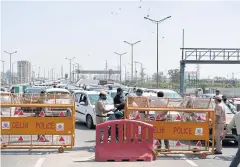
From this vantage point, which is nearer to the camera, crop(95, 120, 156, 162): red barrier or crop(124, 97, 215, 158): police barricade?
crop(95, 120, 156, 162): red barrier

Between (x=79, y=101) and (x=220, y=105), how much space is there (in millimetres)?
9092

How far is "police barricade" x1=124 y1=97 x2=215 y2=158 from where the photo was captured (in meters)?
11.0

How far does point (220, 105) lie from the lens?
11281 millimetres

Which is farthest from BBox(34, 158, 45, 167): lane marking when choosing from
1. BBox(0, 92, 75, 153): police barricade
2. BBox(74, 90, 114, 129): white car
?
BBox(74, 90, 114, 129): white car

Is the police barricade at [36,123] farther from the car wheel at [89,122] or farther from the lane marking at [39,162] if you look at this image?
the car wheel at [89,122]

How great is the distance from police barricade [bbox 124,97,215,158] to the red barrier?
2.62 ft

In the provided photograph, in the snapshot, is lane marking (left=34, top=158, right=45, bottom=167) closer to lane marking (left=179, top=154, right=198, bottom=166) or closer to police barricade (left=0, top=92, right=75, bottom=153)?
police barricade (left=0, top=92, right=75, bottom=153)

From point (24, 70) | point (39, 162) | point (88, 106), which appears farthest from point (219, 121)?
point (24, 70)

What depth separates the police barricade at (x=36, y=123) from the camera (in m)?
11.3

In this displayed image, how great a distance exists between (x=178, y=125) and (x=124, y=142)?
Answer: 178 cm

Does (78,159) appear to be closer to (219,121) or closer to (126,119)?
(126,119)

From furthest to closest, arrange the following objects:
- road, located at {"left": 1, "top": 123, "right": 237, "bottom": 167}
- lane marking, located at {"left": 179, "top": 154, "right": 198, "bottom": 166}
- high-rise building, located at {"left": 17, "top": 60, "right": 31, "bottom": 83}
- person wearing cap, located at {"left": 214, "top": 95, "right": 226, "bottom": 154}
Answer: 1. high-rise building, located at {"left": 17, "top": 60, "right": 31, "bottom": 83}
2. person wearing cap, located at {"left": 214, "top": 95, "right": 226, "bottom": 154}
3. lane marking, located at {"left": 179, "top": 154, "right": 198, "bottom": 166}
4. road, located at {"left": 1, "top": 123, "right": 237, "bottom": 167}

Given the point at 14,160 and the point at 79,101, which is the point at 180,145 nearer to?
the point at 14,160

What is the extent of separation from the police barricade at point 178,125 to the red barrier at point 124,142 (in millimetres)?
798
